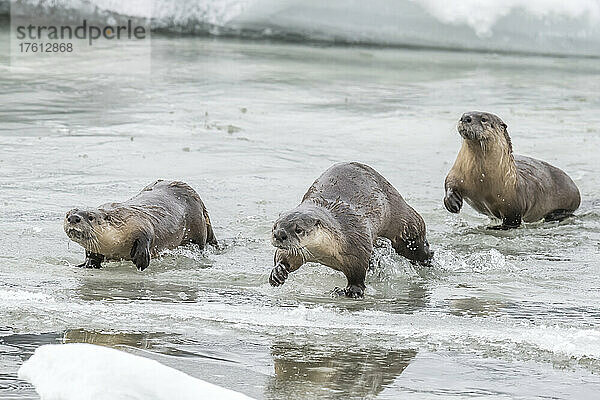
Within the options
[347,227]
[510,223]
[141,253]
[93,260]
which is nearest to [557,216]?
[510,223]

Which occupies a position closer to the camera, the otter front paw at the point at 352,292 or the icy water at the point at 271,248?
the icy water at the point at 271,248

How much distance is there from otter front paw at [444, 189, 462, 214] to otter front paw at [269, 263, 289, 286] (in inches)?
77.5

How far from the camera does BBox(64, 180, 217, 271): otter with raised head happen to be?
16.4ft

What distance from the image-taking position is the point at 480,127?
6387 millimetres

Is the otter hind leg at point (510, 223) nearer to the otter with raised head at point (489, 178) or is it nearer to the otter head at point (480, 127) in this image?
the otter with raised head at point (489, 178)

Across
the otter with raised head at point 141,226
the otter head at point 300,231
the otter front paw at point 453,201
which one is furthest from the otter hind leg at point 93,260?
the otter front paw at point 453,201

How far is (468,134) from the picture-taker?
6336 mm

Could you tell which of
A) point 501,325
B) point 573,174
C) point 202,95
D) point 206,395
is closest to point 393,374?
point 501,325

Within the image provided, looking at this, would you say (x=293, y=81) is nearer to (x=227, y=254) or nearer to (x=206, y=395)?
(x=227, y=254)

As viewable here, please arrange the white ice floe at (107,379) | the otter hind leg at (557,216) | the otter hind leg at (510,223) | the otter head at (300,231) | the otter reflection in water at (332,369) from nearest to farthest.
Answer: the white ice floe at (107,379) → the otter reflection in water at (332,369) → the otter head at (300,231) → the otter hind leg at (510,223) → the otter hind leg at (557,216)

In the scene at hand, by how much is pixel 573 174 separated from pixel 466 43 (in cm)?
772

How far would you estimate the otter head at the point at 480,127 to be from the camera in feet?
20.7

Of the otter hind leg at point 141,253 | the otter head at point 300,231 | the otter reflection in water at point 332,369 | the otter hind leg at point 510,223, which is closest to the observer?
the otter reflection in water at point 332,369

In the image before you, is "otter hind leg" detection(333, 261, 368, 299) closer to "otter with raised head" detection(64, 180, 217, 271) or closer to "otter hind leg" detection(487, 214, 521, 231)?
"otter with raised head" detection(64, 180, 217, 271)
